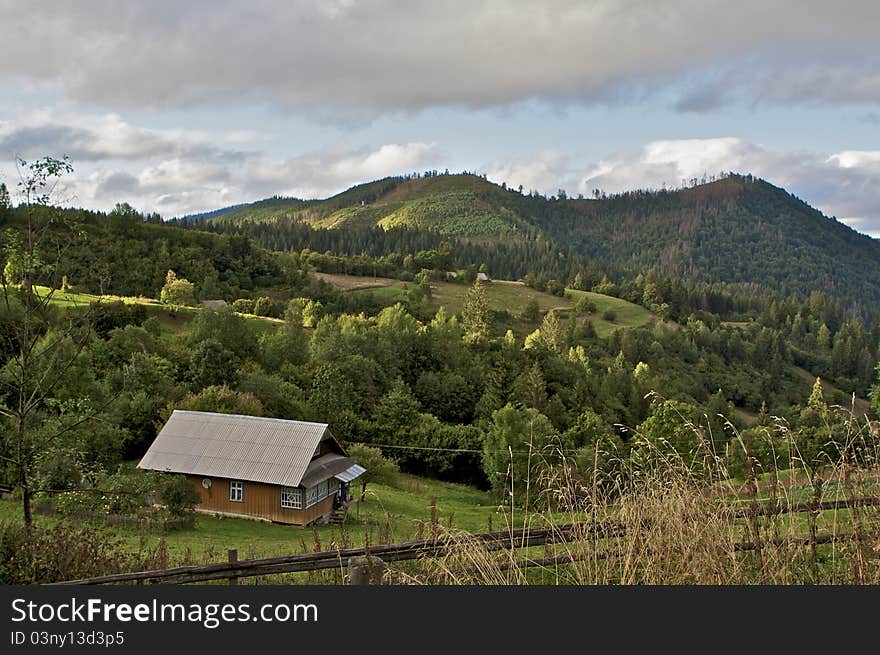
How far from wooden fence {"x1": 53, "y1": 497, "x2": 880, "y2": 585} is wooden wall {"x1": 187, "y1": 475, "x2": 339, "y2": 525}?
66.9ft

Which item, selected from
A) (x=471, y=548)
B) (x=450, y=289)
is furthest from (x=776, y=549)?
(x=450, y=289)

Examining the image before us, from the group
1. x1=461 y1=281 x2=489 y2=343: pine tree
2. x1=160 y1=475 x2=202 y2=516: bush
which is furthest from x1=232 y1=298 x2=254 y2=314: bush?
x1=160 y1=475 x2=202 y2=516: bush

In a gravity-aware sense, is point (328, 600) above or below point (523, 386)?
above

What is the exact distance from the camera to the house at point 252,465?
25.9 metres

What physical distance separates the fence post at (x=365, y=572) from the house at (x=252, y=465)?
2120 cm

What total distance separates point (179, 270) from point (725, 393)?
75170 millimetres

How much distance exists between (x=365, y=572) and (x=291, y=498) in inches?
878

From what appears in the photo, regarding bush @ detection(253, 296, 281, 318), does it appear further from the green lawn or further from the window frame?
the green lawn

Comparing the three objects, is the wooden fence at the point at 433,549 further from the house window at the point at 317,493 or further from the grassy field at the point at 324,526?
the house window at the point at 317,493

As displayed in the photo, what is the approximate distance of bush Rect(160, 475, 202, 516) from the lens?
2294 cm

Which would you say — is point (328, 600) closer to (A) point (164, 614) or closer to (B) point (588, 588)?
(A) point (164, 614)

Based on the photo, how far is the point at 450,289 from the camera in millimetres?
125875

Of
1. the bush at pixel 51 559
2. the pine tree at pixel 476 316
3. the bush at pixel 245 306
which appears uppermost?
the bush at pixel 245 306

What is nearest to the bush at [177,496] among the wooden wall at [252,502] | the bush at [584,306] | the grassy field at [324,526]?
the grassy field at [324,526]
